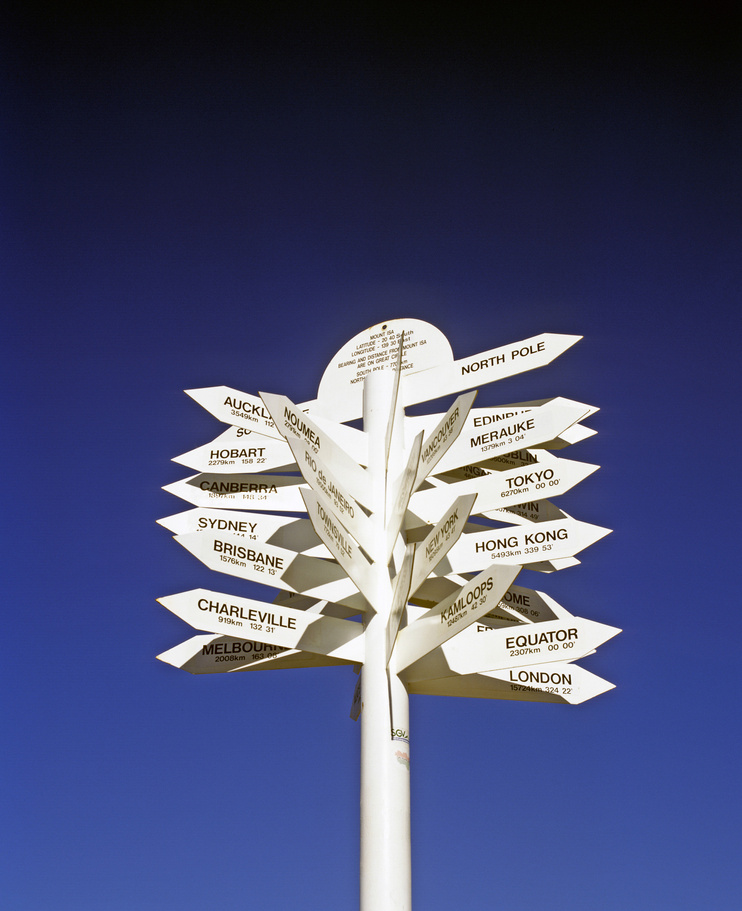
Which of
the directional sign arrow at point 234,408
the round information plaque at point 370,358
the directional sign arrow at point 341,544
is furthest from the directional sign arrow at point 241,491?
the directional sign arrow at point 341,544

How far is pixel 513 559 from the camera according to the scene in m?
4.89

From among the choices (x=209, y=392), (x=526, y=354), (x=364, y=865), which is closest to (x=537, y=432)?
(x=526, y=354)

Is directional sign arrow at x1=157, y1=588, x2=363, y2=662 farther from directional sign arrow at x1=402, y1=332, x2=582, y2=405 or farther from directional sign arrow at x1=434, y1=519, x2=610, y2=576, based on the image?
directional sign arrow at x1=402, y1=332, x2=582, y2=405

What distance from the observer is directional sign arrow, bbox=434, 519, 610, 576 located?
4.79 metres

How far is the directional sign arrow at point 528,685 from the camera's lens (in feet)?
15.2

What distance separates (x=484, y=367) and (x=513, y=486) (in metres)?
0.75

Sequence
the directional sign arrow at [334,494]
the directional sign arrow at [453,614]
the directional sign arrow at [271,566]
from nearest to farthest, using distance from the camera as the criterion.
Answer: the directional sign arrow at [453,614]
the directional sign arrow at [334,494]
the directional sign arrow at [271,566]

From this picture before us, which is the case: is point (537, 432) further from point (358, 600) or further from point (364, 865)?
point (364, 865)

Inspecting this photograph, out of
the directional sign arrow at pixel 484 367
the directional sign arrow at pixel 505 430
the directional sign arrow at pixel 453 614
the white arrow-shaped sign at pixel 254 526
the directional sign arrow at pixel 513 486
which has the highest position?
the directional sign arrow at pixel 484 367

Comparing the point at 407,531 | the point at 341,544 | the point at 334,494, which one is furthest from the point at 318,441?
the point at 407,531

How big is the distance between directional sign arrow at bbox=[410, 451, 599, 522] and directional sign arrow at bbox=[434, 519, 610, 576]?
6.7 inches

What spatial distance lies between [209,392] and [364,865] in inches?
103

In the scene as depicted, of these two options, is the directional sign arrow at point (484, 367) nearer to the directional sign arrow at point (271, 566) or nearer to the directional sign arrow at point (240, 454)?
the directional sign arrow at point (240, 454)

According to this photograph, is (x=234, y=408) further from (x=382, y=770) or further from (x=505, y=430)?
(x=382, y=770)
